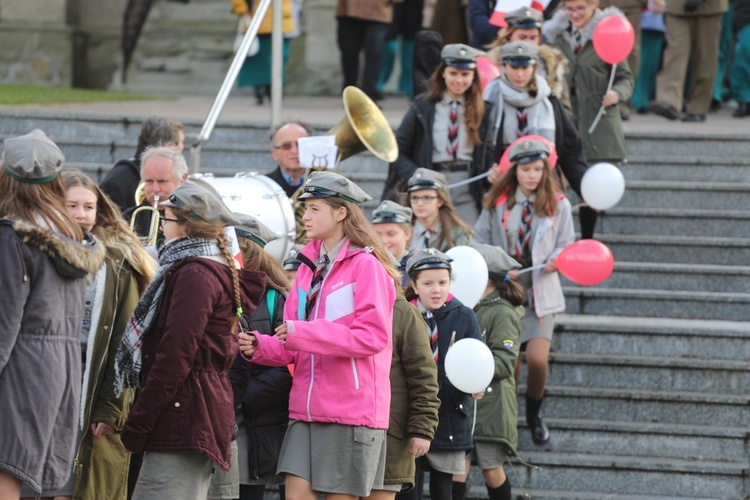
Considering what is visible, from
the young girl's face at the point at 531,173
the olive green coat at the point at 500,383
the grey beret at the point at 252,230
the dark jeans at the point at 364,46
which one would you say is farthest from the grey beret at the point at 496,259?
the dark jeans at the point at 364,46

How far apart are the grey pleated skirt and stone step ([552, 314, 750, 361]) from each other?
3.32 metres

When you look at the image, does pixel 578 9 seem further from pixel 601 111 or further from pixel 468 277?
pixel 468 277

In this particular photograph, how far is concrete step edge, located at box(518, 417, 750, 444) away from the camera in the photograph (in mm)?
8734

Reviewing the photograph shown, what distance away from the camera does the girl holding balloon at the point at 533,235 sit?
8836 millimetres

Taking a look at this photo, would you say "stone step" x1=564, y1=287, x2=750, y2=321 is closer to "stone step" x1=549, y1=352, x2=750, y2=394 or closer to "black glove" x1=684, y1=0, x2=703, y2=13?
"stone step" x1=549, y1=352, x2=750, y2=394

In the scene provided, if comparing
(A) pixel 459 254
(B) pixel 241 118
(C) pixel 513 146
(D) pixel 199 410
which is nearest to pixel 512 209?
(C) pixel 513 146

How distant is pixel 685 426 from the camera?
8867mm

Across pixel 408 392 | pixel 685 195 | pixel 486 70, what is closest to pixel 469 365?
pixel 408 392

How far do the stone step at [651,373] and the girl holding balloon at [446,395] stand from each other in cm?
190

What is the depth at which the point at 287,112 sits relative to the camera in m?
14.3

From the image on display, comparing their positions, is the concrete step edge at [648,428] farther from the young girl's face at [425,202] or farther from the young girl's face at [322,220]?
the young girl's face at [322,220]

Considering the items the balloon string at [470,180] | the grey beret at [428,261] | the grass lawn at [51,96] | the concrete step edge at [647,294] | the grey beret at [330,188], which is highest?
the grass lawn at [51,96]

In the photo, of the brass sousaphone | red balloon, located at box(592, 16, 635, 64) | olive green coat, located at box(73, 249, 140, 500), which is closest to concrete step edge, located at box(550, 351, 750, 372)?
the brass sousaphone

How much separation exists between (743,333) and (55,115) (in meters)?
6.01
